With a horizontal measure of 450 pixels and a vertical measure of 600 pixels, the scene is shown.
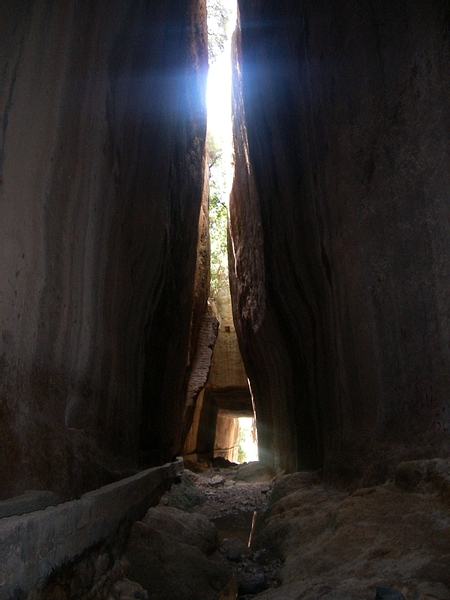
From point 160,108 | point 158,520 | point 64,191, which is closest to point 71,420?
point 158,520

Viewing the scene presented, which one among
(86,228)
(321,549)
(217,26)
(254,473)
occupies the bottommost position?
(254,473)

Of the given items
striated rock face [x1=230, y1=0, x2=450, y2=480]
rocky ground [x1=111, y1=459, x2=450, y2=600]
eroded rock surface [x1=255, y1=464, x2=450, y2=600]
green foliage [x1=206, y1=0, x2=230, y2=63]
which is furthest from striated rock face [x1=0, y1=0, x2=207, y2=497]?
green foliage [x1=206, y1=0, x2=230, y2=63]

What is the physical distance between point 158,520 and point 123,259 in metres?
2.39

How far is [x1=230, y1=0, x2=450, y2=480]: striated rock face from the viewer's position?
3697 mm

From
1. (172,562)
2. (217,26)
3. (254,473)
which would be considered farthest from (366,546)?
(217,26)

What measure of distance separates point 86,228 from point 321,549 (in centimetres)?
283

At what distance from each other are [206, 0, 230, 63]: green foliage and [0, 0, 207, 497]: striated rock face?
13.8 ft

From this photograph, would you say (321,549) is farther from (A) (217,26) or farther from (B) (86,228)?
(A) (217,26)

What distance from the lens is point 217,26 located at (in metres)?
11.4

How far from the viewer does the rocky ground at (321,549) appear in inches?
96.5

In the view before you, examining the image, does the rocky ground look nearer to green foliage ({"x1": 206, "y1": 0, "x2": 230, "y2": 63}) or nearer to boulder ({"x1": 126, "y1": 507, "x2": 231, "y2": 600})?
boulder ({"x1": 126, "y1": 507, "x2": 231, "y2": 600})

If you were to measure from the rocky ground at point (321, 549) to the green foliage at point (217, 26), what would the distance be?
32.2 ft

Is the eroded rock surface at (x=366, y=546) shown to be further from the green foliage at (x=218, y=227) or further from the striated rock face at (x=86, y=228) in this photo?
the green foliage at (x=218, y=227)

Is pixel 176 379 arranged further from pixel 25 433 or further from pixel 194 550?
pixel 25 433
